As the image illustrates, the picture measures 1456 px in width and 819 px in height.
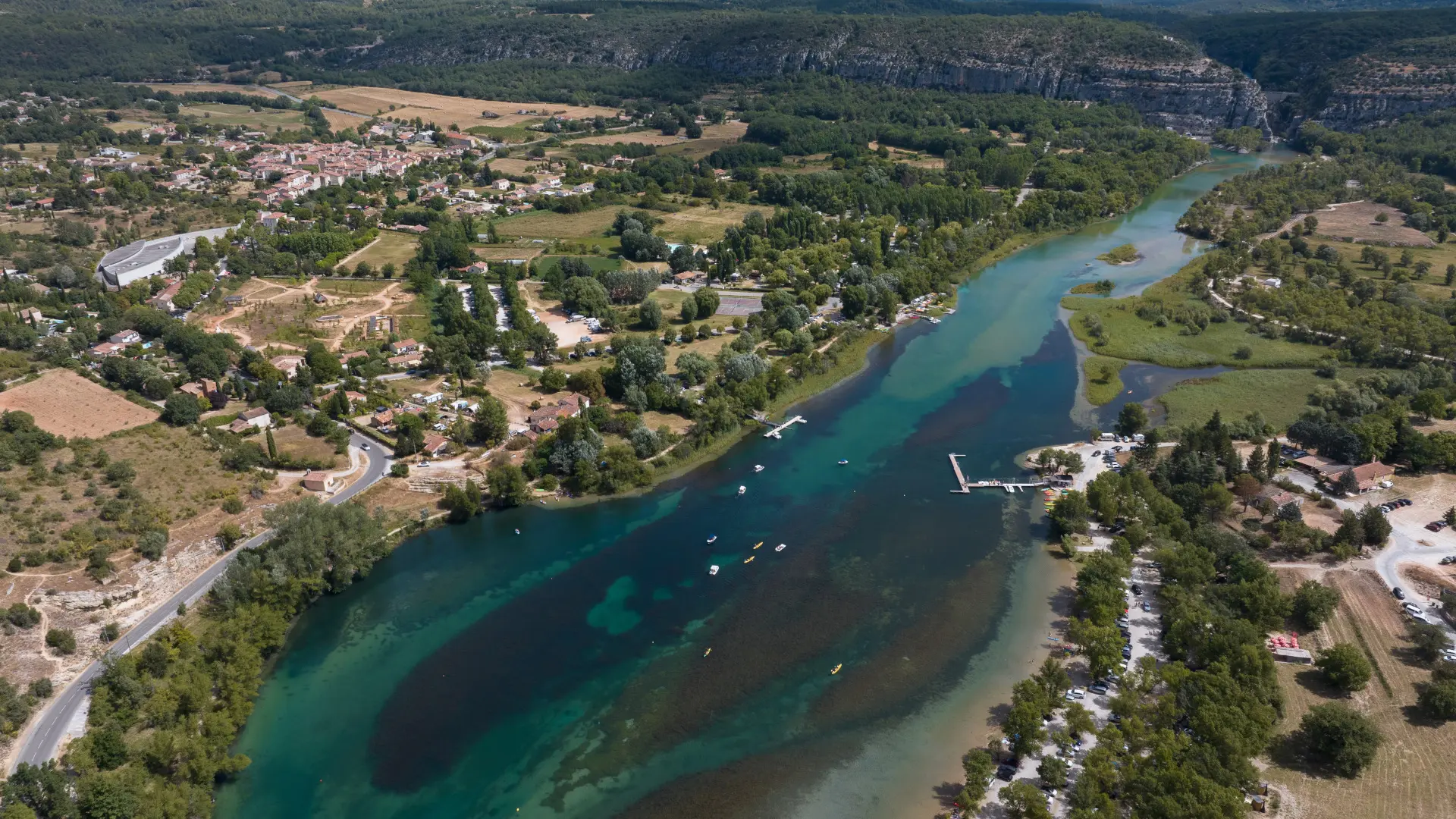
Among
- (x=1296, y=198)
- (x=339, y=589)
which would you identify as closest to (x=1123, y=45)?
(x=1296, y=198)

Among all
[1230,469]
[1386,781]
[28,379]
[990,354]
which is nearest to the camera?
[1386,781]

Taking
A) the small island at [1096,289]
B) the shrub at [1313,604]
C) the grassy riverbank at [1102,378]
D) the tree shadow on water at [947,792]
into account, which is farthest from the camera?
the small island at [1096,289]

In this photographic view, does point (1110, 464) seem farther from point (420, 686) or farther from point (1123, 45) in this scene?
point (1123, 45)

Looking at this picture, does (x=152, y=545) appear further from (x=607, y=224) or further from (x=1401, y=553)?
(x=607, y=224)

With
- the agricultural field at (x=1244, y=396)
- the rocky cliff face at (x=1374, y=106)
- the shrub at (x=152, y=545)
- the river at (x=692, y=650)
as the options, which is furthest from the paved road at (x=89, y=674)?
the rocky cliff face at (x=1374, y=106)

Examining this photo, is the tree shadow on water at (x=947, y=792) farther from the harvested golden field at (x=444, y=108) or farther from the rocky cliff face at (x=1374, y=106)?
the rocky cliff face at (x=1374, y=106)

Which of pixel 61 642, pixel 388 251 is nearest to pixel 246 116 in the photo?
pixel 388 251
